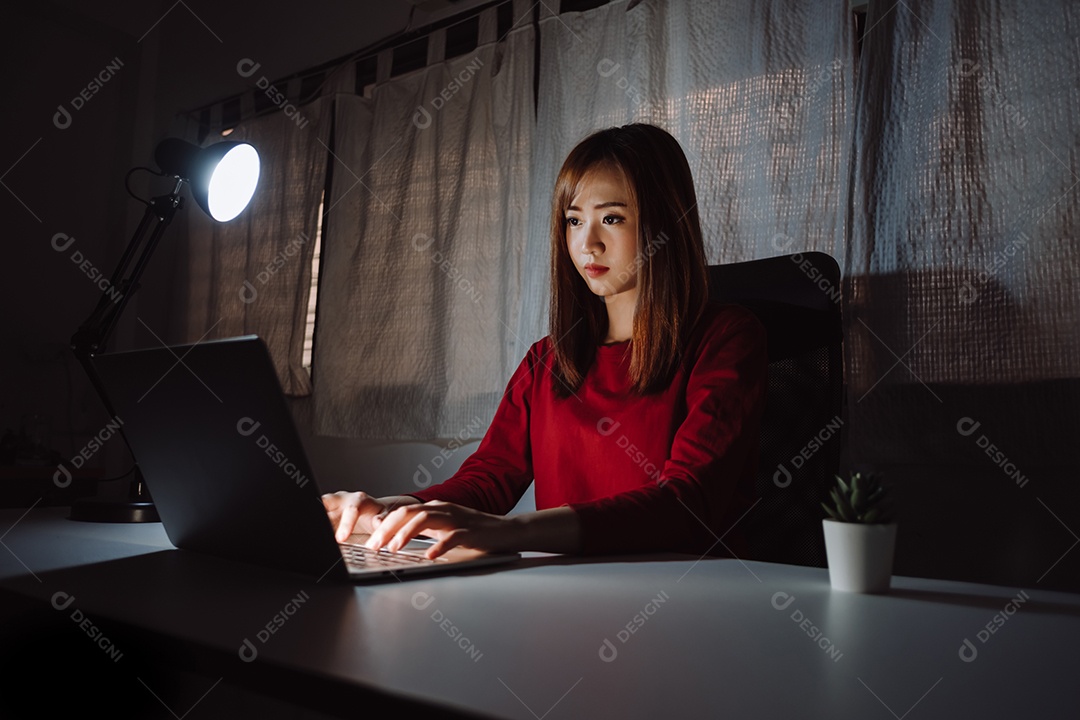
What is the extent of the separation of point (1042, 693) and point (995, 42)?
1.51 metres

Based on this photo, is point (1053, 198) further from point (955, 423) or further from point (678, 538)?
point (678, 538)

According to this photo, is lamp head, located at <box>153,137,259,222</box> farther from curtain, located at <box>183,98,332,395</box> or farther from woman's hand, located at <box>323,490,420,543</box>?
curtain, located at <box>183,98,332,395</box>

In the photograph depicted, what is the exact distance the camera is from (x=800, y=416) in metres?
1.22

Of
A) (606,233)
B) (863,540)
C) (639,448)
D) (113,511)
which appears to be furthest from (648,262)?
(113,511)

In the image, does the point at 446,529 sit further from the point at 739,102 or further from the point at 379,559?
the point at 739,102

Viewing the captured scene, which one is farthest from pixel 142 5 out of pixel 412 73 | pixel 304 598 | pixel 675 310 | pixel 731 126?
pixel 304 598

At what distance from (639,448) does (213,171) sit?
0.92 metres

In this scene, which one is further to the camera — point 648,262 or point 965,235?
point 965,235

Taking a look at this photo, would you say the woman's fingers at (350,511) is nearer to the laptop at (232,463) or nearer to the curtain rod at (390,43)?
the laptop at (232,463)

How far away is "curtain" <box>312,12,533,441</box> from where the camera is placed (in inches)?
87.7

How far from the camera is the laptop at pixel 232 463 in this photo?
23.6 inches

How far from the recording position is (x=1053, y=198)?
1.42 m

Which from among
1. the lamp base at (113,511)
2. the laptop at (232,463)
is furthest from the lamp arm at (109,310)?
the laptop at (232,463)

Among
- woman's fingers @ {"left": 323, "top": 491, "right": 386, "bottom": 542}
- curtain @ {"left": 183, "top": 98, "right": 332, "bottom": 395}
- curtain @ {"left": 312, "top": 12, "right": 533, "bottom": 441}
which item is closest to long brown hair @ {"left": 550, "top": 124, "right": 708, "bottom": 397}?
woman's fingers @ {"left": 323, "top": 491, "right": 386, "bottom": 542}
